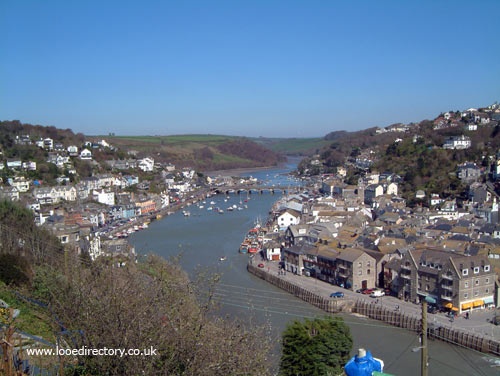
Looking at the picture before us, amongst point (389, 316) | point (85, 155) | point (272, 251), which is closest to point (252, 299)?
point (389, 316)

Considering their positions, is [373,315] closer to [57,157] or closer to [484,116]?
[57,157]

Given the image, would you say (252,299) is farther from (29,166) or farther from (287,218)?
(29,166)

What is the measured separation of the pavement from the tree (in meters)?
1.87

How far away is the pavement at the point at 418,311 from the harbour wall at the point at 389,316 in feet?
0.40

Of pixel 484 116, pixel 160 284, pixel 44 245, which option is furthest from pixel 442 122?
pixel 160 284

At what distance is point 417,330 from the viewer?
20.1 ft

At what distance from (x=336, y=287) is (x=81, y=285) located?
6.01 m

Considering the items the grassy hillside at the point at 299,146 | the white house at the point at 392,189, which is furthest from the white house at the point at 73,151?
the grassy hillside at the point at 299,146

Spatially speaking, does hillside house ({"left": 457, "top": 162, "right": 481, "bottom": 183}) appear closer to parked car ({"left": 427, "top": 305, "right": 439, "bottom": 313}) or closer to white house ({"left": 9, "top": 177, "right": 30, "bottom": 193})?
parked car ({"left": 427, "top": 305, "right": 439, "bottom": 313})

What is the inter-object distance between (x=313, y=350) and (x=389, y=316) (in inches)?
87.9

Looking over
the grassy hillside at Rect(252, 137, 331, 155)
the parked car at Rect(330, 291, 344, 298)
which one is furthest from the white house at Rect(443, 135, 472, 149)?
the grassy hillside at Rect(252, 137, 331, 155)

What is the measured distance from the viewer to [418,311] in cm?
659

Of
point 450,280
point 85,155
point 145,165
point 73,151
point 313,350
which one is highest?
point 73,151

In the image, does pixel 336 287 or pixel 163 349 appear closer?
pixel 163 349
